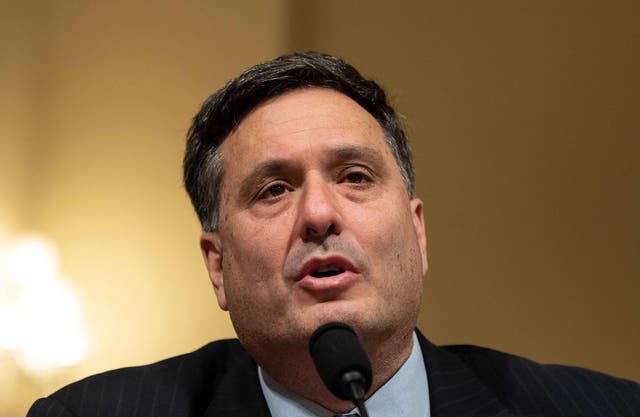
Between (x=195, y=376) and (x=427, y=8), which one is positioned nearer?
(x=195, y=376)

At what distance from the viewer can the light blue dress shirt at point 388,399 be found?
4.82ft

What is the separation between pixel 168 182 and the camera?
2510 millimetres

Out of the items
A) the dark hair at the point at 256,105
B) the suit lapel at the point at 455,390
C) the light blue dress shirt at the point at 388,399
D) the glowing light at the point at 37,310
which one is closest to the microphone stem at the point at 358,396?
the light blue dress shirt at the point at 388,399

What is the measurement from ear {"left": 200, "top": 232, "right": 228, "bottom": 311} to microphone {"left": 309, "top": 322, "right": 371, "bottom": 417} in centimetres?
63

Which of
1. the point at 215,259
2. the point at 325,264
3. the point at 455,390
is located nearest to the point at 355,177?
the point at 325,264

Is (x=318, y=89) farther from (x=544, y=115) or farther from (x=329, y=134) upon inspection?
(x=544, y=115)

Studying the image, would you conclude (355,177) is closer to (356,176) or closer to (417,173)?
(356,176)

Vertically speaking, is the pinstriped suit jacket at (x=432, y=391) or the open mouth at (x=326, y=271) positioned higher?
the open mouth at (x=326, y=271)

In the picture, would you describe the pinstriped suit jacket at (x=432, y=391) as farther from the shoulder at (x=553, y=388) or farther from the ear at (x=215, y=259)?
the ear at (x=215, y=259)

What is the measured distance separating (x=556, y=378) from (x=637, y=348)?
2.15 feet

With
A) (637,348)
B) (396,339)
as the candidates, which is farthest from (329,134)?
(637,348)

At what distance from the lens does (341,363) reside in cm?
96

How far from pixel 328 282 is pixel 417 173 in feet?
4.03

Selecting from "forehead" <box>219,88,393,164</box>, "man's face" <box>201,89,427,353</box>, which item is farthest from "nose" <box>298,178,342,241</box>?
"forehead" <box>219,88,393,164</box>
